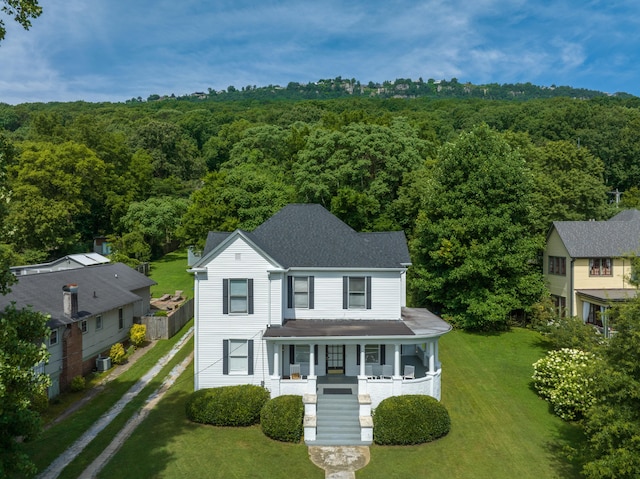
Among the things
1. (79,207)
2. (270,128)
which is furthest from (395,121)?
(79,207)

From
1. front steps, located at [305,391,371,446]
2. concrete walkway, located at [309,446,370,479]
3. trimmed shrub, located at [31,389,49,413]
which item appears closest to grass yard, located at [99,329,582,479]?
concrete walkway, located at [309,446,370,479]

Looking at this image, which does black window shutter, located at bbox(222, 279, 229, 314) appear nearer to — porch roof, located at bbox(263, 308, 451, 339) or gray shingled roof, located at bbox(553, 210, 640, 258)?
porch roof, located at bbox(263, 308, 451, 339)

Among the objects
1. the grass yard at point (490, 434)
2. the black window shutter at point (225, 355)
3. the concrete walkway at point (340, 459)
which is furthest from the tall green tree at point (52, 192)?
the grass yard at point (490, 434)

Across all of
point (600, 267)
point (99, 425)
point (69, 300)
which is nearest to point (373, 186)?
point (600, 267)

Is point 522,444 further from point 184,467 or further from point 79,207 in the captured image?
point 79,207

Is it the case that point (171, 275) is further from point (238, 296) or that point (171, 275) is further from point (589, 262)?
point (589, 262)

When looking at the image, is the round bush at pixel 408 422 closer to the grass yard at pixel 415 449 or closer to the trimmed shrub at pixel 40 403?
the grass yard at pixel 415 449
